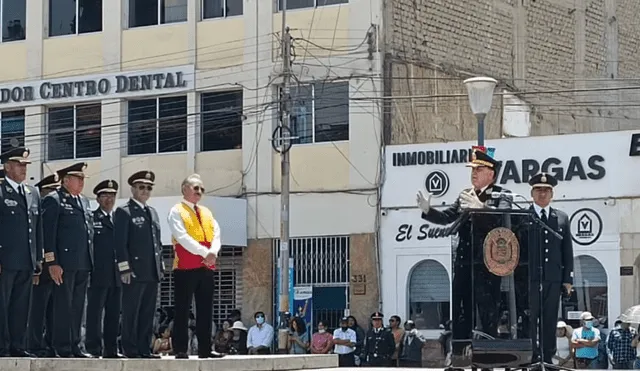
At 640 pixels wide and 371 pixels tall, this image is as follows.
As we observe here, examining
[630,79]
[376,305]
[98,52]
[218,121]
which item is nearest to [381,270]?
[376,305]

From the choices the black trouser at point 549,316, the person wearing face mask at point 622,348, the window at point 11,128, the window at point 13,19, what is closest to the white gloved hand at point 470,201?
the black trouser at point 549,316

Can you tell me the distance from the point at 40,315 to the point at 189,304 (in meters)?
1.54

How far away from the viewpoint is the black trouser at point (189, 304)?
14.6 meters

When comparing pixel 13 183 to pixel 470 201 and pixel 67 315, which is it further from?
pixel 470 201

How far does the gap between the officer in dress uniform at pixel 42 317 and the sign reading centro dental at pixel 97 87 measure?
19.6m

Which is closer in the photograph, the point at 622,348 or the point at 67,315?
the point at 67,315

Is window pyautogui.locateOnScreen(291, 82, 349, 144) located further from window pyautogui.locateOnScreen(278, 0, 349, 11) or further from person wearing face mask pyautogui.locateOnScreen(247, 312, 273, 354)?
person wearing face mask pyautogui.locateOnScreen(247, 312, 273, 354)

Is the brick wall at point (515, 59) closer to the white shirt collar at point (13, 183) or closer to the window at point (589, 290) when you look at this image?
the window at point (589, 290)

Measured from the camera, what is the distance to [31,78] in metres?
35.8

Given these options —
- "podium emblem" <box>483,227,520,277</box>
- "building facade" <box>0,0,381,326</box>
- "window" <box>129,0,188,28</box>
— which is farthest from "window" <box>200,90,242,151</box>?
"podium emblem" <box>483,227,520,277</box>

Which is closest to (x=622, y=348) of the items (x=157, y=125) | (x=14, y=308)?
(x=157, y=125)

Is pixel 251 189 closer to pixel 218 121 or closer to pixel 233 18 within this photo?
pixel 218 121

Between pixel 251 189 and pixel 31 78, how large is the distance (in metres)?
7.01

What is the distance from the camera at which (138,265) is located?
14.7 m
